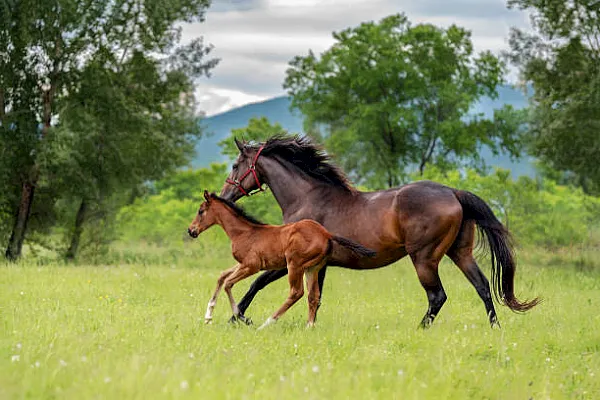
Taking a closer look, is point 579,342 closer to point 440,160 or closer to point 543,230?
point 543,230

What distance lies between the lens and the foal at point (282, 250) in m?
10.2

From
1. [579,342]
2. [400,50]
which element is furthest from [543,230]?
[579,342]

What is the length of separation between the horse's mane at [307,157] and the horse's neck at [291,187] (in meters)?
0.11

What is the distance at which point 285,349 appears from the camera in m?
8.40

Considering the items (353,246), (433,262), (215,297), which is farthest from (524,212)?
(215,297)

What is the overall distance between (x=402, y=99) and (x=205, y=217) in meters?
28.5

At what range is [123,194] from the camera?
28.0 m

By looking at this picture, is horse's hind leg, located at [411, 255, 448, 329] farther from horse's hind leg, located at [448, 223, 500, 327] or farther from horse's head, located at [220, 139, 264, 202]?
horse's head, located at [220, 139, 264, 202]

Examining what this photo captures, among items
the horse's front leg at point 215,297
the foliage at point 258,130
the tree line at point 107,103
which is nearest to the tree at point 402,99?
the foliage at point 258,130

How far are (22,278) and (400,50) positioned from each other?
2605 cm

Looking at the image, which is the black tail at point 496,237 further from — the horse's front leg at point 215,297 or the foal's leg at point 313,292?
the horse's front leg at point 215,297

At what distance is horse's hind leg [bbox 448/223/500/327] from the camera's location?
10.8 metres

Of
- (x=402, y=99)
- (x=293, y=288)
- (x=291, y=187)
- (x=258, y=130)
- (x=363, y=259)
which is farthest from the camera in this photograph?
(x=258, y=130)

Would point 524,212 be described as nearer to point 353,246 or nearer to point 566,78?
point 566,78
